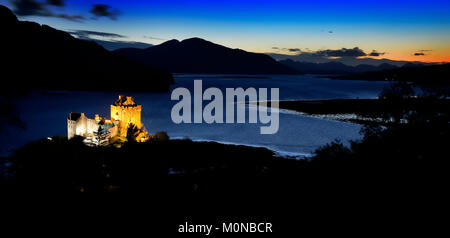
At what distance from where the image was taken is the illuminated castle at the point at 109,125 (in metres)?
19.3

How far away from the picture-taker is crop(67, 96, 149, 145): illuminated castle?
19.3 meters

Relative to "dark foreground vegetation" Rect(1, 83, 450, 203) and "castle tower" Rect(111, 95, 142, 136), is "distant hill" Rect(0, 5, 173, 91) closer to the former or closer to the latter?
"dark foreground vegetation" Rect(1, 83, 450, 203)

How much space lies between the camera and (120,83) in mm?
111000

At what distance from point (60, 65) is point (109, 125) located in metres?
118

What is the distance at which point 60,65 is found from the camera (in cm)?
11756

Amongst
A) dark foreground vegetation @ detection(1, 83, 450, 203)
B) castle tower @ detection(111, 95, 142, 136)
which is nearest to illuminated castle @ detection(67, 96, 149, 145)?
castle tower @ detection(111, 95, 142, 136)

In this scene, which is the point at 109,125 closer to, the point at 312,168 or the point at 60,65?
the point at 312,168

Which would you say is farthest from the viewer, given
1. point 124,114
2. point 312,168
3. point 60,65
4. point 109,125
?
point 60,65

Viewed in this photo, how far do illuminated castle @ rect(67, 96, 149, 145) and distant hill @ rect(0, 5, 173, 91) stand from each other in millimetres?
3618

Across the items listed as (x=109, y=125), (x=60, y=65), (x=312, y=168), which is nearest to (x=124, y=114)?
(x=109, y=125)

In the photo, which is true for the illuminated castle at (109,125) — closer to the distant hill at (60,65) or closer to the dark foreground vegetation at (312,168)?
the dark foreground vegetation at (312,168)

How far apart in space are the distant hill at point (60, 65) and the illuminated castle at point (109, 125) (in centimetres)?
362
